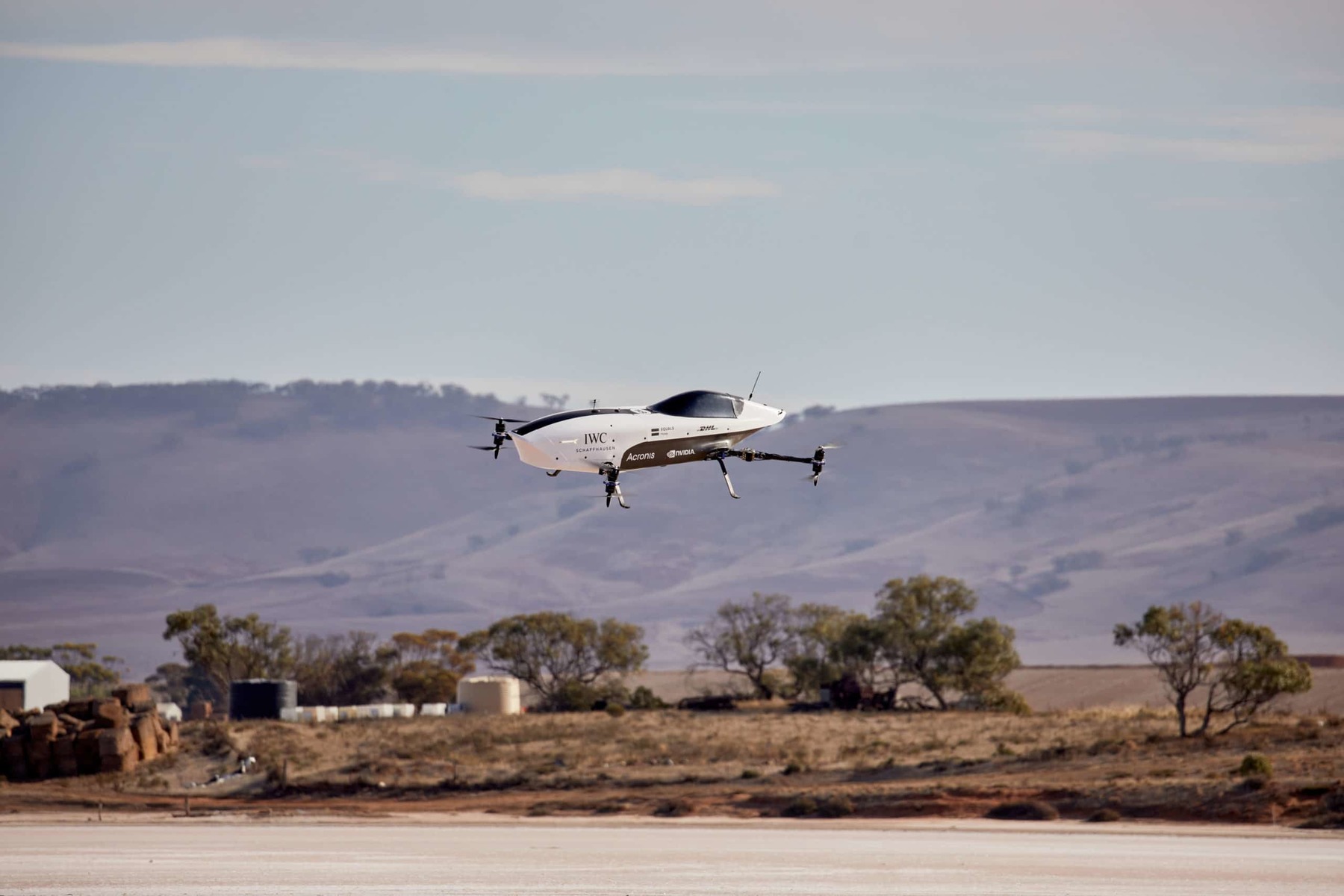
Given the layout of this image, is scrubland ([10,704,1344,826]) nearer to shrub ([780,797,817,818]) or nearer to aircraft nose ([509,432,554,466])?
shrub ([780,797,817,818])

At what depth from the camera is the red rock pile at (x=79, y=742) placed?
87500mm

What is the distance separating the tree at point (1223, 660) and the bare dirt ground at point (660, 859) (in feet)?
56.2

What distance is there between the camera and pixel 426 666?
442ft

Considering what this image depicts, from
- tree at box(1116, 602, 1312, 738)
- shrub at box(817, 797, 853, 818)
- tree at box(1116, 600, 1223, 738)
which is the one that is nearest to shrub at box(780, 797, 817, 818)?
shrub at box(817, 797, 853, 818)

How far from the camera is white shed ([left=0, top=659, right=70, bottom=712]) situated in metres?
120

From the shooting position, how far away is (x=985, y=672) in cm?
11094

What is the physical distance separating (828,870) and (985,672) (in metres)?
56.7

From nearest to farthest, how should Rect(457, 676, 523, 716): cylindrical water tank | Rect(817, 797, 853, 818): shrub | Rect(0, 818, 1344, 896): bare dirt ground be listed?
Rect(0, 818, 1344, 896): bare dirt ground → Rect(817, 797, 853, 818): shrub → Rect(457, 676, 523, 716): cylindrical water tank

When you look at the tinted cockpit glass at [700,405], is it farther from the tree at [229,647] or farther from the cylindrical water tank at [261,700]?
the tree at [229,647]

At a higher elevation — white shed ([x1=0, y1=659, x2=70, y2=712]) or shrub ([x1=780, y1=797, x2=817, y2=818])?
white shed ([x1=0, y1=659, x2=70, y2=712])

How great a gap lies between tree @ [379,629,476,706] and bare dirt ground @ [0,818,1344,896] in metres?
51.4

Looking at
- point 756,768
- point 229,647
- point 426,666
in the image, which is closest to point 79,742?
point 756,768

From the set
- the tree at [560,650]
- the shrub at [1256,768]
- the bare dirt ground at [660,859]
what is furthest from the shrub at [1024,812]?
the tree at [560,650]

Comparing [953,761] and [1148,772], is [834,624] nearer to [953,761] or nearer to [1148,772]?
[953,761]
